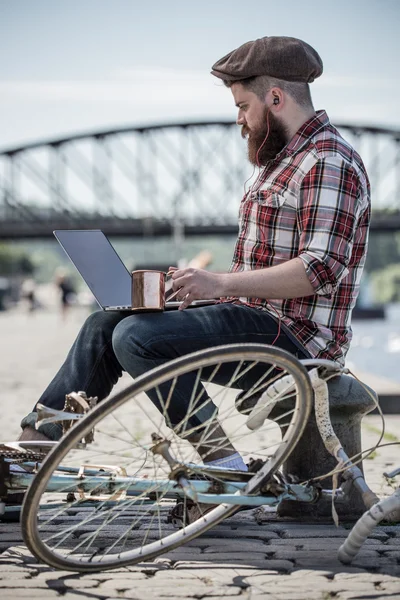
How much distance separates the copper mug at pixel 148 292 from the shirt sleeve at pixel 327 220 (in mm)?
468

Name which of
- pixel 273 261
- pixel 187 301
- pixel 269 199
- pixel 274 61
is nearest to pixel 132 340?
pixel 187 301

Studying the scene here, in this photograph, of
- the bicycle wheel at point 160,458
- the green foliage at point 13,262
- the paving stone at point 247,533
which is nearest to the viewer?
the bicycle wheel at point 160,458

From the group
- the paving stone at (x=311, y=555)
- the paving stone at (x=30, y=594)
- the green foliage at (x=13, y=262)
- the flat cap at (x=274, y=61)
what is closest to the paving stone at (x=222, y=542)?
the paving stone at (x=311, y=555)

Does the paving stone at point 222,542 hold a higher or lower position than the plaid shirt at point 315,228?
lower

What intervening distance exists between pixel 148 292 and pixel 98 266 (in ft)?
1.37

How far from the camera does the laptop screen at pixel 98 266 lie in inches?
150

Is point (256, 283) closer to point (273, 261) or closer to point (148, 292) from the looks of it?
point (273, 261)

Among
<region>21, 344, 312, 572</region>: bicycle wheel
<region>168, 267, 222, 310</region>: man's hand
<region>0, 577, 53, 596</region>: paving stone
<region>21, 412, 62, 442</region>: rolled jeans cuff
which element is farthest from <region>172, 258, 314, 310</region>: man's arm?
<region>0, 577, 53, 596</region>: paving stone

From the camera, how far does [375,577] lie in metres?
3.18

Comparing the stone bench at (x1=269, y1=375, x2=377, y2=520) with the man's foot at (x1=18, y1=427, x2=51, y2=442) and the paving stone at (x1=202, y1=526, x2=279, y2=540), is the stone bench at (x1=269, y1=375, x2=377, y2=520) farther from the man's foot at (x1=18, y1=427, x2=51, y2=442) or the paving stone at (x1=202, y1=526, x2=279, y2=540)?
the man's foot at (x1=18, y1=427, x2=51, y2=442)

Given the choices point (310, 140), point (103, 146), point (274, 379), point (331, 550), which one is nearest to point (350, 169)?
point (310, 140)

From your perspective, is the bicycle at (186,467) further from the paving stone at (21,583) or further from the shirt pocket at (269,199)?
the shirt pocket at (269,199)

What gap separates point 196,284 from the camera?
3424 millimetres

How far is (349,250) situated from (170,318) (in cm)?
63
